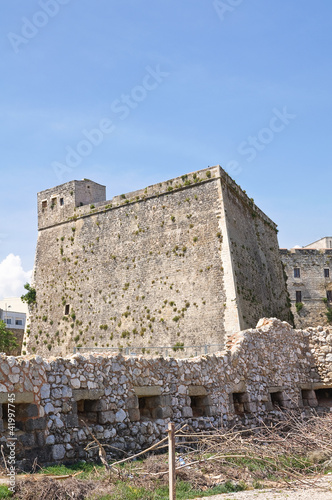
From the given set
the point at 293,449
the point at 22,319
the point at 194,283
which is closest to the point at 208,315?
the point at 194,283

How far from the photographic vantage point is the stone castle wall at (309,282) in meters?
44.4

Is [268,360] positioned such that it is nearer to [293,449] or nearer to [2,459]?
[293,449]

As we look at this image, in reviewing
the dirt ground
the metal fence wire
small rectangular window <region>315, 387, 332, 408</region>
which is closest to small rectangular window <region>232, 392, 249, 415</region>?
small rectangular window <region>315, 387, 332, 408</region>

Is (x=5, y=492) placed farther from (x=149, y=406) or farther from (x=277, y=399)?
(x=277, y=399)

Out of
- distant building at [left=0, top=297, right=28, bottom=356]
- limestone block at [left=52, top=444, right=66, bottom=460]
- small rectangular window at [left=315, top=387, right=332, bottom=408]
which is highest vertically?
distant building at [left=0, top=297, right=28, bottom=356]

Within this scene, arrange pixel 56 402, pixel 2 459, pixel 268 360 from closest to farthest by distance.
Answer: pixel 2 459
pixel 56 402
pixel 268 360

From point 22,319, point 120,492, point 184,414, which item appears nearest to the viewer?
point 120,492

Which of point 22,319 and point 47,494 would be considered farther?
point 22,319

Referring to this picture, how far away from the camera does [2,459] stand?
26.1 feet

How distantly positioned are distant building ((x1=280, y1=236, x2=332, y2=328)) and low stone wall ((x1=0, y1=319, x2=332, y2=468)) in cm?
2958

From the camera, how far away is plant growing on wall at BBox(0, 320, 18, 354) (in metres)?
33.1

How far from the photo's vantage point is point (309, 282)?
4503cm

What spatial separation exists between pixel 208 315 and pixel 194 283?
4.90ft

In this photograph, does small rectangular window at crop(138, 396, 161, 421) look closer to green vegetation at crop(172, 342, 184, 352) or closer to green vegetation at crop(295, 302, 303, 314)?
green vegetation at crop(172, 342, 184, 352)
